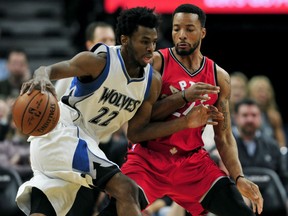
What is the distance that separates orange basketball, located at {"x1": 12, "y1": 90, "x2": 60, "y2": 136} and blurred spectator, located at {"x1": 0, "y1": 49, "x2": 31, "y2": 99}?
180 inches

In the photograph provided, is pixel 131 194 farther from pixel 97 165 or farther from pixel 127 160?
pixel 127 160

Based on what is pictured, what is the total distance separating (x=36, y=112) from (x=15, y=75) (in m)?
4.74

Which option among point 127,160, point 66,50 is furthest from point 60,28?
point 127,160

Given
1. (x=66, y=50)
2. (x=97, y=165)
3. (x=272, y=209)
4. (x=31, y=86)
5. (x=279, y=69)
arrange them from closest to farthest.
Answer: (x=31, y=86), (x=97, y=165), (x=272, y=209), (x=66, y=50), (x=279, y=69)

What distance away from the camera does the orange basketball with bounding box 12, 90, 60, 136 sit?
17.1 feet

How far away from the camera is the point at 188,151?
20.2 feet

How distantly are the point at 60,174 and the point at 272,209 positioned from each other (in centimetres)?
323

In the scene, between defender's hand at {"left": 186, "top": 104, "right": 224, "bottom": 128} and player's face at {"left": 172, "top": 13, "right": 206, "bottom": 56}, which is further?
player's face at {"left": 172, "top": 13, "right": 206, "bottom": 56}

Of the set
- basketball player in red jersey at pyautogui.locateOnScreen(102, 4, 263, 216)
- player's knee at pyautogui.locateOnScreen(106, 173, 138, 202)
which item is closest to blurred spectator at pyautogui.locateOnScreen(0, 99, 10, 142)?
basketball player in red jersey at pyautogui.locateOnScreen(102, 4, 263, 216)

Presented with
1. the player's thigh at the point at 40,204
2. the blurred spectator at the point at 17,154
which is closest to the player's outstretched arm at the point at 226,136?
the player's thigh at the point at 40,204

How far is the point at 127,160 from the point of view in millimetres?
6129

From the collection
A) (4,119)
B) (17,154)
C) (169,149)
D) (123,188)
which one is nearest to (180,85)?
(169,149)

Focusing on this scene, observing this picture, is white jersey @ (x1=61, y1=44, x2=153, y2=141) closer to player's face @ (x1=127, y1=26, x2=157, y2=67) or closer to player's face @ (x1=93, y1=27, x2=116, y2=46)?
player's face @ (x1=127, y1=26, x2=157, y2=67)

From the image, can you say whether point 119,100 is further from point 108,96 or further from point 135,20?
point 135,20
